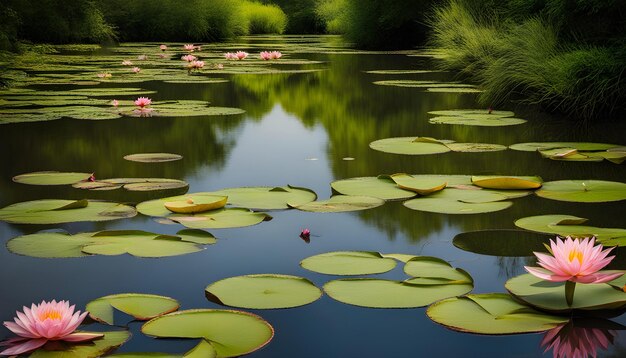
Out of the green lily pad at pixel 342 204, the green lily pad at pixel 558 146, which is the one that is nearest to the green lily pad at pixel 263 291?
the green lily pad at pixel 342 204

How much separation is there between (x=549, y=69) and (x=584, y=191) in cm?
223

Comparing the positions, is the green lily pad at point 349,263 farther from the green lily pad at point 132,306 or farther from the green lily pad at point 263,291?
the green lily pad at point 132,306

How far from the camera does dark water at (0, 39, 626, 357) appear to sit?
139 cm

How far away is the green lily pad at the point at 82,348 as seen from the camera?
1236 mm

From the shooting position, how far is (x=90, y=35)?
15.2 metres

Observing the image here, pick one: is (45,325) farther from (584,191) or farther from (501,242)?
(584,191)

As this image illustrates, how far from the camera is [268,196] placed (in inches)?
94.5

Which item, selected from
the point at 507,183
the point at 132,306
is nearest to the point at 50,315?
the point at 132,306

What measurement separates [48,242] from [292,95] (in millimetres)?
4156

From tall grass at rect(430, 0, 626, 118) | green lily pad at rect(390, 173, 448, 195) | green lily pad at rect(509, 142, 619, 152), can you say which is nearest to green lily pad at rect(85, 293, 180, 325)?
green lily pad at rect(390, 173, 448, 195)

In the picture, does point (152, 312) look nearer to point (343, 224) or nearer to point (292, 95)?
point (343, 224)

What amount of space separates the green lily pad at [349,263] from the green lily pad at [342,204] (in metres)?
0.42

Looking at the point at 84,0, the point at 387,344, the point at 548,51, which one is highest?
the point at 84,0

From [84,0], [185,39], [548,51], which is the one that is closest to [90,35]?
[84,0]
